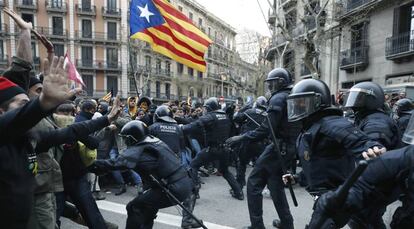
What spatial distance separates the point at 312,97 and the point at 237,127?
6519mm

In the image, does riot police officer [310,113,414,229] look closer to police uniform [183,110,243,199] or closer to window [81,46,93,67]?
police uniform [183,110,243,199]

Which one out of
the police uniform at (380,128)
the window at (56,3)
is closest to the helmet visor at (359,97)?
the police uniform at (380,128)

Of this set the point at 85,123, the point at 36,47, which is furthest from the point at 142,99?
the point at 36,47

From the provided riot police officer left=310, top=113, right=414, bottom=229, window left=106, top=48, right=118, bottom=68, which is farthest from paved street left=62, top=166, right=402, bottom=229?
window left=106, top=48, right=118, bottom=68

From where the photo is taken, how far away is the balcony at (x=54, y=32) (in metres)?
40.5

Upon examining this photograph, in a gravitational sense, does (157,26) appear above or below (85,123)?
above

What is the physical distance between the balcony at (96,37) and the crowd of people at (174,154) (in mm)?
39230

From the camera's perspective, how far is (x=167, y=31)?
771 centimetres

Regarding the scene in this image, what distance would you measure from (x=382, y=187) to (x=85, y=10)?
45398 mm

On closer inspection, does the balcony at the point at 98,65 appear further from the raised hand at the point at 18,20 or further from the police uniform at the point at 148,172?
the raised hand at the point at 18,20

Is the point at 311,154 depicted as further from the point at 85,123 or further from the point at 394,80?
the point at 394,80

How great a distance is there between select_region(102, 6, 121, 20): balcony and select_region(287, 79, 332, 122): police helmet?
4345cm

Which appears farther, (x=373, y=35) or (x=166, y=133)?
(x=373, y=35)

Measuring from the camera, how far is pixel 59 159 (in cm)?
369
